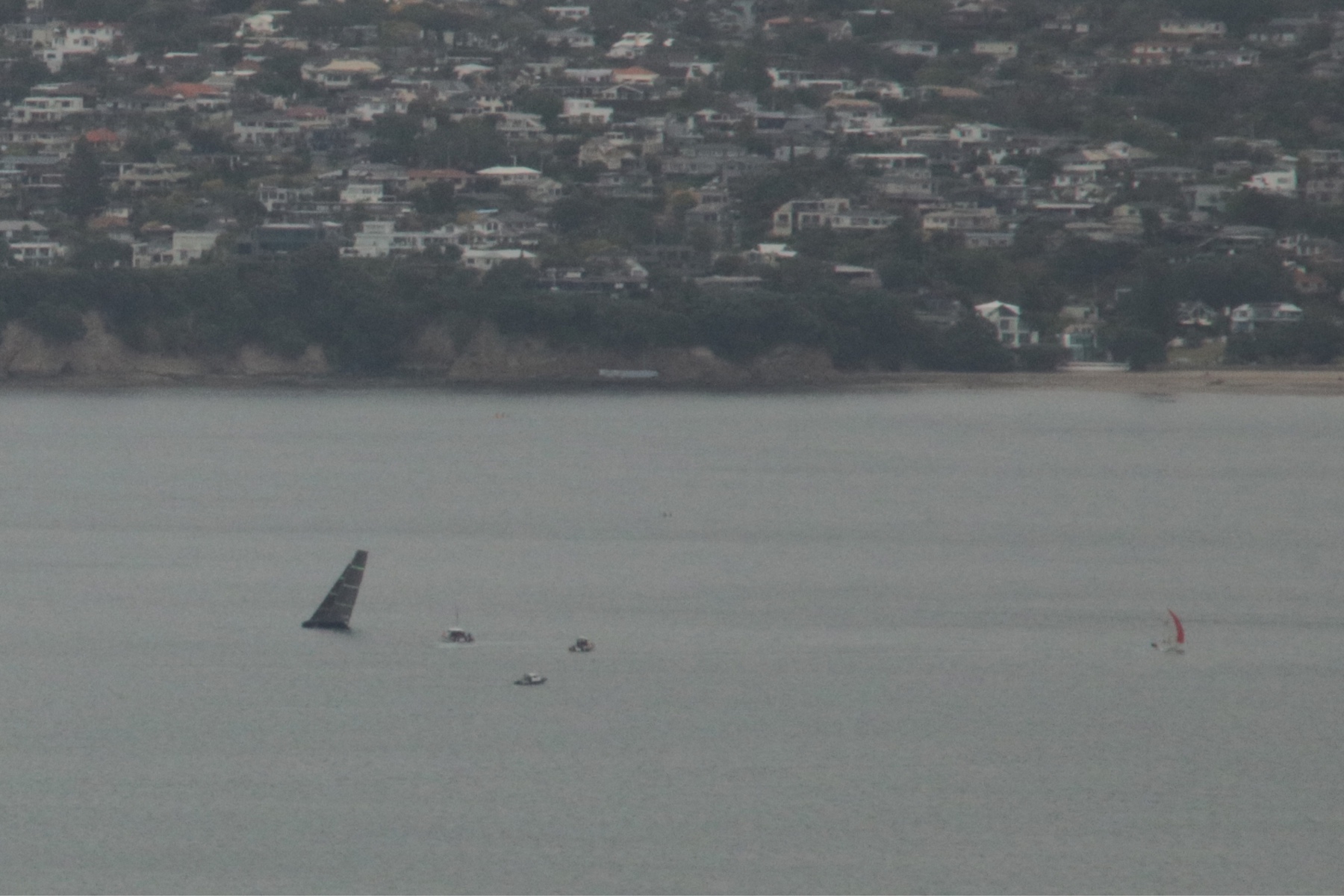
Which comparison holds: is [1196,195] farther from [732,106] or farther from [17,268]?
[17,268]

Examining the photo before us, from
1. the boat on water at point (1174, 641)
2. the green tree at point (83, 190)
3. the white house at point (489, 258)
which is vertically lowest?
the white house at point (489, 258)

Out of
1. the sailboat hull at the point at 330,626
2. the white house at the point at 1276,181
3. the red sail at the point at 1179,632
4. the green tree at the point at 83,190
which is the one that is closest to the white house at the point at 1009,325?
the white house at the point at 1276,181

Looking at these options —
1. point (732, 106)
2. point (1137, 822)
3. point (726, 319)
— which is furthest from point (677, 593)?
point (732, 106)

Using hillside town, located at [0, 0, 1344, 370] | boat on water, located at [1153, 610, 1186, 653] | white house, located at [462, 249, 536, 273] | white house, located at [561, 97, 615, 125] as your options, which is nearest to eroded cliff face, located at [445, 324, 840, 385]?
hillside town, located at [0, 0, 1344, 370]

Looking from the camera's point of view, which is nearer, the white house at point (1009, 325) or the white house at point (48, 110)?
the white house at point (1009, 325)

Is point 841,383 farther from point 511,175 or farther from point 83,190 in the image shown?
point 83,190

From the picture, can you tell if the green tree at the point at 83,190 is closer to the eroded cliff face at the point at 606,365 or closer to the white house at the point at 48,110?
the white house at the point at 48,110

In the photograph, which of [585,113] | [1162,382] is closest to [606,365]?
[1162,382]
